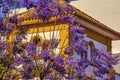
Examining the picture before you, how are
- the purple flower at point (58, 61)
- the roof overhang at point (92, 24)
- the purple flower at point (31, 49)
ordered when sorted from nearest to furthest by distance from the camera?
the purple flower at point (58, 61) < the purple flower at point (31, 49) < the roof overhang at point (92, 24)

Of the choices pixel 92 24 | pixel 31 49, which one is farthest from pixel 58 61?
pixel 92 24

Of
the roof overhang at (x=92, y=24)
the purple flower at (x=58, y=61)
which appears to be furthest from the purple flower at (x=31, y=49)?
the roof overhang at (x=92, y=24)

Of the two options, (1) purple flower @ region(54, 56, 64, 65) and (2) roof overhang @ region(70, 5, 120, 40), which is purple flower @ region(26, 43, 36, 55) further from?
(2) roof overhang @ region(70, 5, 120, 40)

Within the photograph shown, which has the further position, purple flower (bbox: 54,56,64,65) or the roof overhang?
the roof overhang

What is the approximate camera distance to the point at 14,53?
13.6 m

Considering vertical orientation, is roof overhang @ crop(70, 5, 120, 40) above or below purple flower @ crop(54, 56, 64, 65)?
above

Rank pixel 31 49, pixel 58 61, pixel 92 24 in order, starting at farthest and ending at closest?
pixel 92 24
pixel 31 49
pixel 58 61

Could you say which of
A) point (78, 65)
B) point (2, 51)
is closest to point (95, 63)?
point (78, 65)

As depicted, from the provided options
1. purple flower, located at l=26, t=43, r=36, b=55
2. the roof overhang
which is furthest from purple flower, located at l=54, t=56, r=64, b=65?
the roof overhang

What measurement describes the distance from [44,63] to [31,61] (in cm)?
42

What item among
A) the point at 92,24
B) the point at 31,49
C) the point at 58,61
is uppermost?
the point at 92,24

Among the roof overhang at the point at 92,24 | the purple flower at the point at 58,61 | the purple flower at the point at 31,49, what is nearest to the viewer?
the purple flower at the point at 58,61

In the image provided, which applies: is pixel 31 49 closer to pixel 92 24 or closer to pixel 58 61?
pixel 58 61

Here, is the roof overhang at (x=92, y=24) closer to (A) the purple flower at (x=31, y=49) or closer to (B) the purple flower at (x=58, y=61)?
(A) the purple flower at (x=31, y=49)
